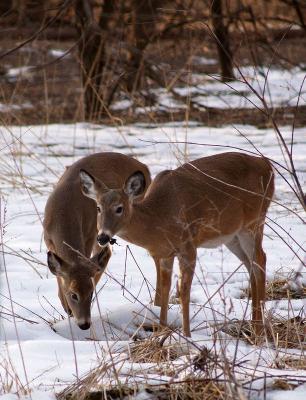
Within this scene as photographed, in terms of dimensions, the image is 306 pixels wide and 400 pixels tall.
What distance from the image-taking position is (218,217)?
5.96m

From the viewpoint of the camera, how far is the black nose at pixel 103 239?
5660 millimetres

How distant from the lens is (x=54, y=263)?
5.99 meters

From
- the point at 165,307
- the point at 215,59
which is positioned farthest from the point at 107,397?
the point at 215,59

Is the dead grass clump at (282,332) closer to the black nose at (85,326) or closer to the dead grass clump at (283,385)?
the dead grass clump at (283,385)

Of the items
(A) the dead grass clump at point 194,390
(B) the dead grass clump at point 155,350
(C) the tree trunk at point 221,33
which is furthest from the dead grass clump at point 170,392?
(C) the tree trunk at point 221,33

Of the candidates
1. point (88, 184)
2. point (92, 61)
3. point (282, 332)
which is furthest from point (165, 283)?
point (92, 61)

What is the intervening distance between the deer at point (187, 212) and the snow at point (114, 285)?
0.62 ft

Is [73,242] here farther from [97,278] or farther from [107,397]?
[107,397]

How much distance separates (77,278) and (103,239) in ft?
1.54

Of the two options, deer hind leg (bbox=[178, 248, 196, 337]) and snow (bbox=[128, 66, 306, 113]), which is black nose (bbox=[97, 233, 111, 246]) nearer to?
deer hind leg (bbox=[178, 248, 196, 337])

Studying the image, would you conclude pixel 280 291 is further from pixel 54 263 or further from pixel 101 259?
pixel 54 263

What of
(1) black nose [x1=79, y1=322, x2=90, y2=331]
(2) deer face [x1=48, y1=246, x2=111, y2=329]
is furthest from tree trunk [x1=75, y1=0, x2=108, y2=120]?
(1) black nose [x1=79, y1=322, x2=90, y2=331]

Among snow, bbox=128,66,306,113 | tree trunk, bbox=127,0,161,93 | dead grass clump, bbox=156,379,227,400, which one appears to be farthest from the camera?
snow, bbox=128,66,306,113

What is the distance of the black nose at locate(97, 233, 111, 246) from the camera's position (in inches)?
223
